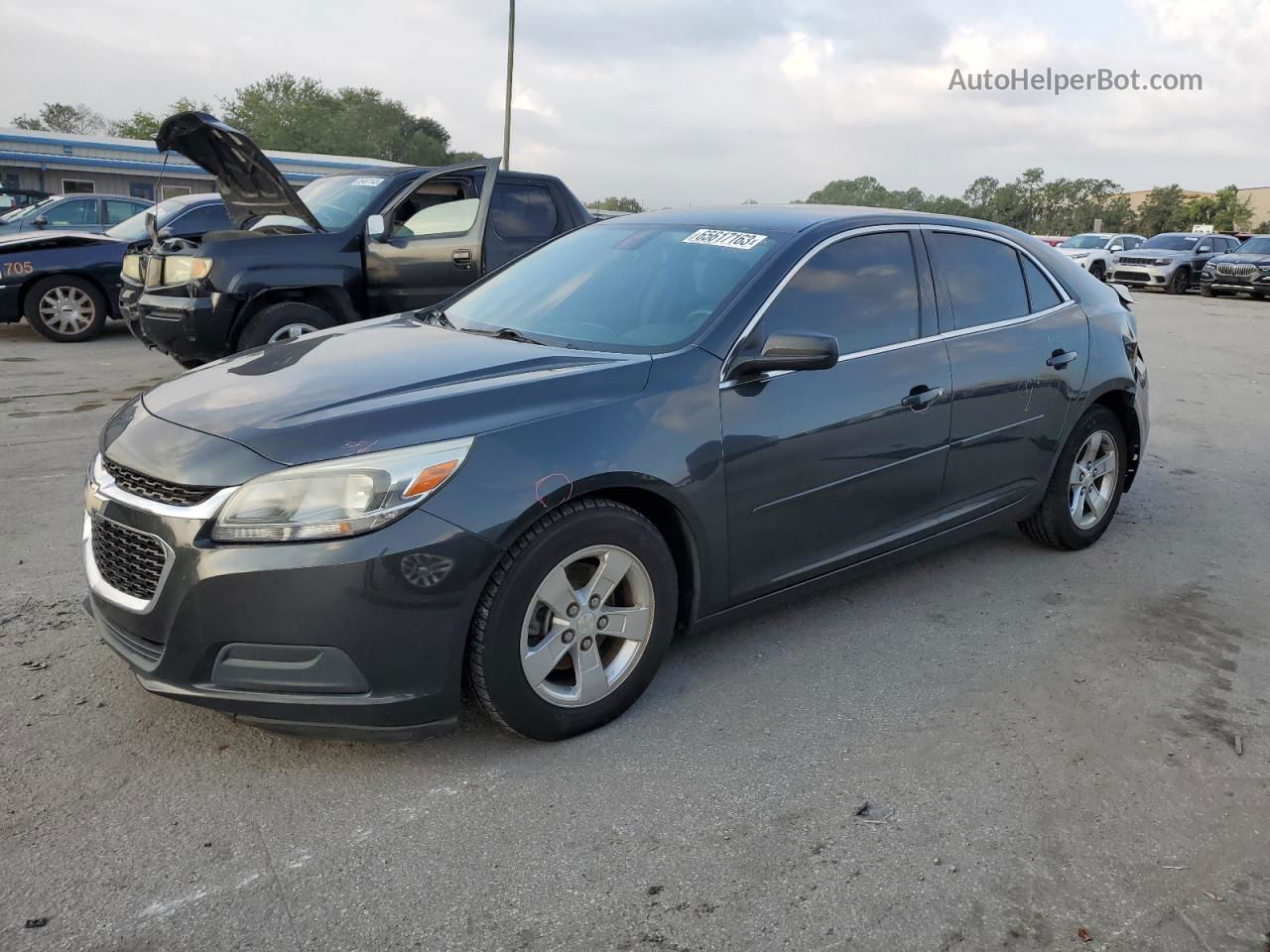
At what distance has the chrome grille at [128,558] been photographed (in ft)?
8.93

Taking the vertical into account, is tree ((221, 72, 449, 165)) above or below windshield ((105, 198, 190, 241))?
above

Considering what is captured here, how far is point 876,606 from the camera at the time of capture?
4242 mm

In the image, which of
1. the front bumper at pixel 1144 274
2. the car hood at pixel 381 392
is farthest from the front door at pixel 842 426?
the front bumper at pixel 1144 274

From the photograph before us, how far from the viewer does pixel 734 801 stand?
279cm

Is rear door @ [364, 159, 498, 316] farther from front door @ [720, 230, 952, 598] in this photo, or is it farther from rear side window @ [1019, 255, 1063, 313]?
front door @ [720, 230, 952, 598]

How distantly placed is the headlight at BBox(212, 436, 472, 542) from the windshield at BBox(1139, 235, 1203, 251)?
1127 inches

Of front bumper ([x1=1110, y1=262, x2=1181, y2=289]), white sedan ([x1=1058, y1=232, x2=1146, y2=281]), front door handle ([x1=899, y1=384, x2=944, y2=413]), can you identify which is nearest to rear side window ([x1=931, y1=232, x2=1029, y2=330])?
front door handle ([x1=899, y1=384, x2=944, y2=413])

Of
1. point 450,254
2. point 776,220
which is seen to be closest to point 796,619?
point 776,220

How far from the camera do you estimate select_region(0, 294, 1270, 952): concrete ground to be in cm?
232

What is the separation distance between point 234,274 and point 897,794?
631cm

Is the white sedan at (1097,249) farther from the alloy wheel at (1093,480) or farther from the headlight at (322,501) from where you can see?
the headlight at (322,501)

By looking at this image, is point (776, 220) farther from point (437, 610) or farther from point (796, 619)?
point (437, 610)

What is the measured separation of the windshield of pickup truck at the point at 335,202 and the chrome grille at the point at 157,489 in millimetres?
5312

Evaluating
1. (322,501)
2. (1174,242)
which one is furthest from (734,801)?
(1174,242)
